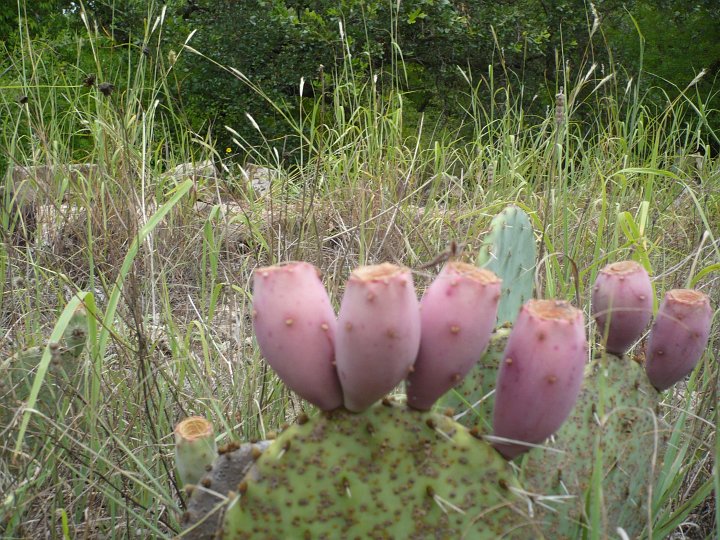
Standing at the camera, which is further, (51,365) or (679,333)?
(51,365)

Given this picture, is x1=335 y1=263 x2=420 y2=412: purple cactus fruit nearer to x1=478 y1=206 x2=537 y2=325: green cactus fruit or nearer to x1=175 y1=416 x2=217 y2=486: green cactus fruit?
x1=175 y1=416 x2=217 y2=486: green cactus fruit

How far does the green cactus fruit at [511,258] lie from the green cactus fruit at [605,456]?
19cm

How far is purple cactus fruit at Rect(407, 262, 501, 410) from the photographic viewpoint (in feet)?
2.02

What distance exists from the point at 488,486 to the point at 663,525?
43cm

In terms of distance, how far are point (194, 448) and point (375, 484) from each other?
0.24m

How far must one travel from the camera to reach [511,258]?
1.10 meters

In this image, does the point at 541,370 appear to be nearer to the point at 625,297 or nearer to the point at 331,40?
→ the point at 625,297

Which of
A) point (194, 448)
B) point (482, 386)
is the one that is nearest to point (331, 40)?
point (482, 386)

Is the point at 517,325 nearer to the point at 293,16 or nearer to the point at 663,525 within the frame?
the point at 663,525

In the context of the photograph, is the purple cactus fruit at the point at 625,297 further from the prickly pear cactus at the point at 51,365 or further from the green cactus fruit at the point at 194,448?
the prickly pear cactus at the point at 51,365

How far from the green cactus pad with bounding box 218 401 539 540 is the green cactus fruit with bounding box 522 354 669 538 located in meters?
0.15

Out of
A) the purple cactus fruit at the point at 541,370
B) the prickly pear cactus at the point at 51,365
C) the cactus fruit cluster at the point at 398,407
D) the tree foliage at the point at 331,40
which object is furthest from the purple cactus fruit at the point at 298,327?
the tree foliage at the point at 331,40

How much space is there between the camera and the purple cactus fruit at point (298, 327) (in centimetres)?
61

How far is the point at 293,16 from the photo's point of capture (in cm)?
562
